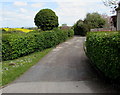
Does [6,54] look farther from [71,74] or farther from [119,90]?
[119,90]

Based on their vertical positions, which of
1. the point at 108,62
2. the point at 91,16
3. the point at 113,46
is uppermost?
the point at 91,16

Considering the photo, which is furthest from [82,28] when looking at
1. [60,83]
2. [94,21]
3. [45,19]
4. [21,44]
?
[60,83]

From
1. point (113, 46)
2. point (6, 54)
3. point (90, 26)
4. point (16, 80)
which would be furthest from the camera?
point (90, 26)

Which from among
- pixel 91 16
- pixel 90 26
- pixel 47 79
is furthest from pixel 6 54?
pixel 91 16

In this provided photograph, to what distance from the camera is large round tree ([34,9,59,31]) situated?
16281 millimetres

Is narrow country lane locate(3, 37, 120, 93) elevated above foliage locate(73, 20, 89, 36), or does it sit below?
below

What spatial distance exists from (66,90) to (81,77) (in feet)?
4.68

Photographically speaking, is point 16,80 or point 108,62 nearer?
point 108,62

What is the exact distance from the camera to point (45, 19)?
16.3 meters

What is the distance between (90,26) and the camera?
88.3 feet

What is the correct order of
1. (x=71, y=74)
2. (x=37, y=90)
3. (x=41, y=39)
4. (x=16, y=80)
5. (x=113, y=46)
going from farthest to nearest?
(x=41, y=39)
(x=71, y=74)
(x=16, y=80)
(x=37, y=90)
(x=113, y=46)

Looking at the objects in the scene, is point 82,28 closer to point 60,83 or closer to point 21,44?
point 21,44

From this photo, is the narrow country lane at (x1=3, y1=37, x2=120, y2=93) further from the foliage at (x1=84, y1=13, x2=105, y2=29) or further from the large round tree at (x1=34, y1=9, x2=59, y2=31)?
the foliage at (x1=84, y1=13, x2=105, y2=29)

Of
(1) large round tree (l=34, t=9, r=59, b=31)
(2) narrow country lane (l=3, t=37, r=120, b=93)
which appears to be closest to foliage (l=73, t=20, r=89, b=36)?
(1) large round tree (l=34, t=9, r=59, b=31)
